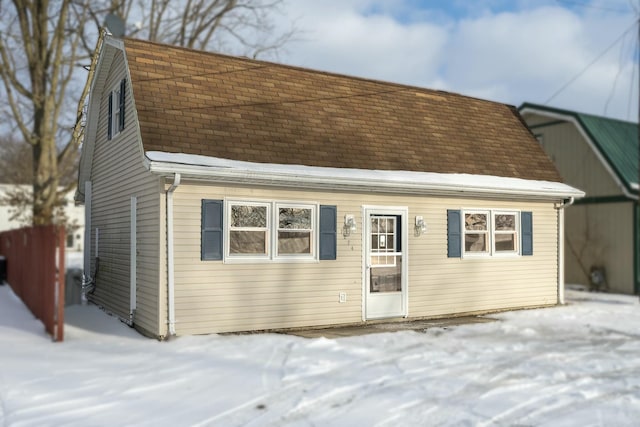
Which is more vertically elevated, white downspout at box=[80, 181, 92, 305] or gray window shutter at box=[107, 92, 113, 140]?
gray window shutter at box=[107, 92, 113, 140]

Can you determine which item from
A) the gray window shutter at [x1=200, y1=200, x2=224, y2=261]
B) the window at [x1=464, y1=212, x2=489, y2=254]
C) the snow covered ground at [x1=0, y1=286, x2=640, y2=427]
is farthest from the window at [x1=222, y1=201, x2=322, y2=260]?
the window at [x1=464, y1=212, x2=489, y2=254]

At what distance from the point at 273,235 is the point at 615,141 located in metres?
12.0

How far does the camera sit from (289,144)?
10.2m

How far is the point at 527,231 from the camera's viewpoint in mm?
12516

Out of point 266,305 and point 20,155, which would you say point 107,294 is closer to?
point 266,305

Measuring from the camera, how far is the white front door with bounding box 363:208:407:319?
1054 centimetres

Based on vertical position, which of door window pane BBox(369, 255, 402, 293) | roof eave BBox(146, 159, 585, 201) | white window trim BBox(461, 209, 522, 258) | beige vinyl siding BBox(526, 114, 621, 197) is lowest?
door window pane BBox(369, 255, 402, 293)

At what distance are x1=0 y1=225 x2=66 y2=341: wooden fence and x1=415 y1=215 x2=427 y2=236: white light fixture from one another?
20.1ft

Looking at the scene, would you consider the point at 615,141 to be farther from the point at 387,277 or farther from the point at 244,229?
the point at 244,229

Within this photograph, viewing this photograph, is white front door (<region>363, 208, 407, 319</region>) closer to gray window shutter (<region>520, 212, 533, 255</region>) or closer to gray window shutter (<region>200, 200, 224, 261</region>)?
gray window shutter (<region>200, 200, 224, 261</region>)

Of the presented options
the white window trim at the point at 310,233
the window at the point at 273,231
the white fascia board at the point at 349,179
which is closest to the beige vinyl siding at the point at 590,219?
the white fascia board at the point at 349,179

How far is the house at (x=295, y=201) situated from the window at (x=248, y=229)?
0.02 m

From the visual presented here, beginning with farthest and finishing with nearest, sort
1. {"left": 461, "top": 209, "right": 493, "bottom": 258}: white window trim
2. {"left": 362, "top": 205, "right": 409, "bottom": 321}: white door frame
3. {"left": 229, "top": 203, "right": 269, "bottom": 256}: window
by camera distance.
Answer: {"left": 461, "top": 209, "right": 493, "bottom": 258}: white window trim < {"left": 362, "top": 205, "right": 409, "bottom": 321}: white door frame < {"left": 229, "top": 203, "right": 269, "bottom": 256}: window

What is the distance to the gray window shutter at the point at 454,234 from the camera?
1141 cm
